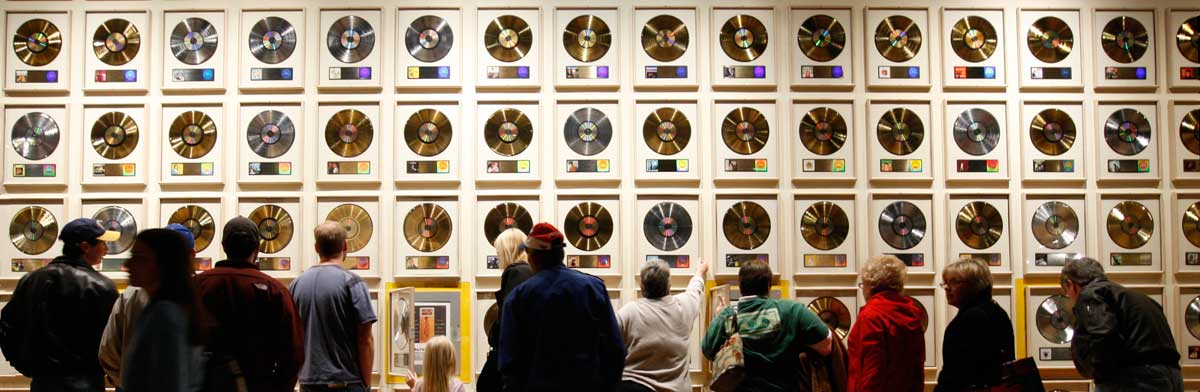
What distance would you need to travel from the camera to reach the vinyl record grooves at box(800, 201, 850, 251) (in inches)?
380

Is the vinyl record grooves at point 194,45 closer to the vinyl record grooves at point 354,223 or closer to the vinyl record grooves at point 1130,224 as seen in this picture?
the vinyl record grooves at point 354,223

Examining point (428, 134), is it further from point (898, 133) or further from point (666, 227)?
point (898, 133)

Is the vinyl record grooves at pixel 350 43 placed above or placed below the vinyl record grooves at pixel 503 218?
above

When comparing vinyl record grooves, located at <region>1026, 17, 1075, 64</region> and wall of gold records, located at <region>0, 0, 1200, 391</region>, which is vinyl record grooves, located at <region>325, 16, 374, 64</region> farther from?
vinyl record grooves, located at <region>1026, 17, 1075, 64</region>

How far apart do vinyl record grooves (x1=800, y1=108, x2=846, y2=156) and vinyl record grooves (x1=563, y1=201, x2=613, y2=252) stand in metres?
2.02

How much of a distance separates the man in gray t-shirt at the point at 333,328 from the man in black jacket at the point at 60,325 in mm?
1324

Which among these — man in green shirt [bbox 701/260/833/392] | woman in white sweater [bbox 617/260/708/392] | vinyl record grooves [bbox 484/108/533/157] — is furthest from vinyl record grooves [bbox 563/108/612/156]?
man in green shirt [bbox 701/260/833/392]

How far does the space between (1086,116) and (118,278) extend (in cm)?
937

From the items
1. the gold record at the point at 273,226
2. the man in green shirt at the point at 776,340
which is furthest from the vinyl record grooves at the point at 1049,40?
the gold record at the point at 273,226

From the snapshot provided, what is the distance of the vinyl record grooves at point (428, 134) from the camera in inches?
378

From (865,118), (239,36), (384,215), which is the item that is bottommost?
(384,215)

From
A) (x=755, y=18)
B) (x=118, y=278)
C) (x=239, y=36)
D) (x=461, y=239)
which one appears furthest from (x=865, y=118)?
(x=118, y=278)

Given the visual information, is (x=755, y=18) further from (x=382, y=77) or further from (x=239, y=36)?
(x=239, y=36)

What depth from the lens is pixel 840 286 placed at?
9656 mm
